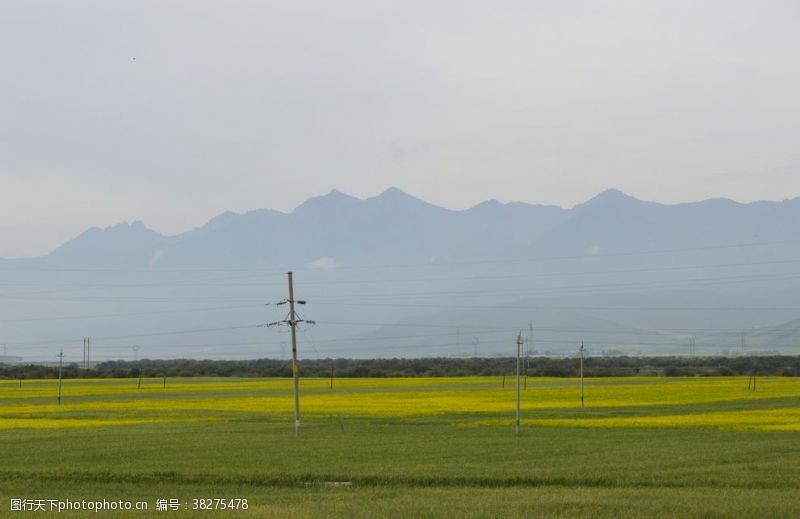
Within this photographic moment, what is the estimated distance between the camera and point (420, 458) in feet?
121

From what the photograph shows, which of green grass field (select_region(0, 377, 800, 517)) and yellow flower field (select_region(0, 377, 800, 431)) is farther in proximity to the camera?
yellow flower field (select_region(0, 377, 800, 431))

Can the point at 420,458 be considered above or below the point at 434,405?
below

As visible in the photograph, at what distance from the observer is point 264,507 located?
25219mm

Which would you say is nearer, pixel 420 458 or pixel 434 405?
pixel 420 458

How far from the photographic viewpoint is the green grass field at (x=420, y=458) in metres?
26.1

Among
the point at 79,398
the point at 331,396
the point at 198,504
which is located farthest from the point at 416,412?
the point at 198,504

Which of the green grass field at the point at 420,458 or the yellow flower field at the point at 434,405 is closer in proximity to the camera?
the green grass field at the point at 420,458

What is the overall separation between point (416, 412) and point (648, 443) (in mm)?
22270

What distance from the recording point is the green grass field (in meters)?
26.1

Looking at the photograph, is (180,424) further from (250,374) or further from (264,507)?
(250,374)

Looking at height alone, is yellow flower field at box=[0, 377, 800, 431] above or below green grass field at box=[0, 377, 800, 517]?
above

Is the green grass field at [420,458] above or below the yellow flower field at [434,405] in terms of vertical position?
below

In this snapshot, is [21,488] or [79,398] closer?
[21,488]

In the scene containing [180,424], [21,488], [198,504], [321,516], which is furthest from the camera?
[180,424]
